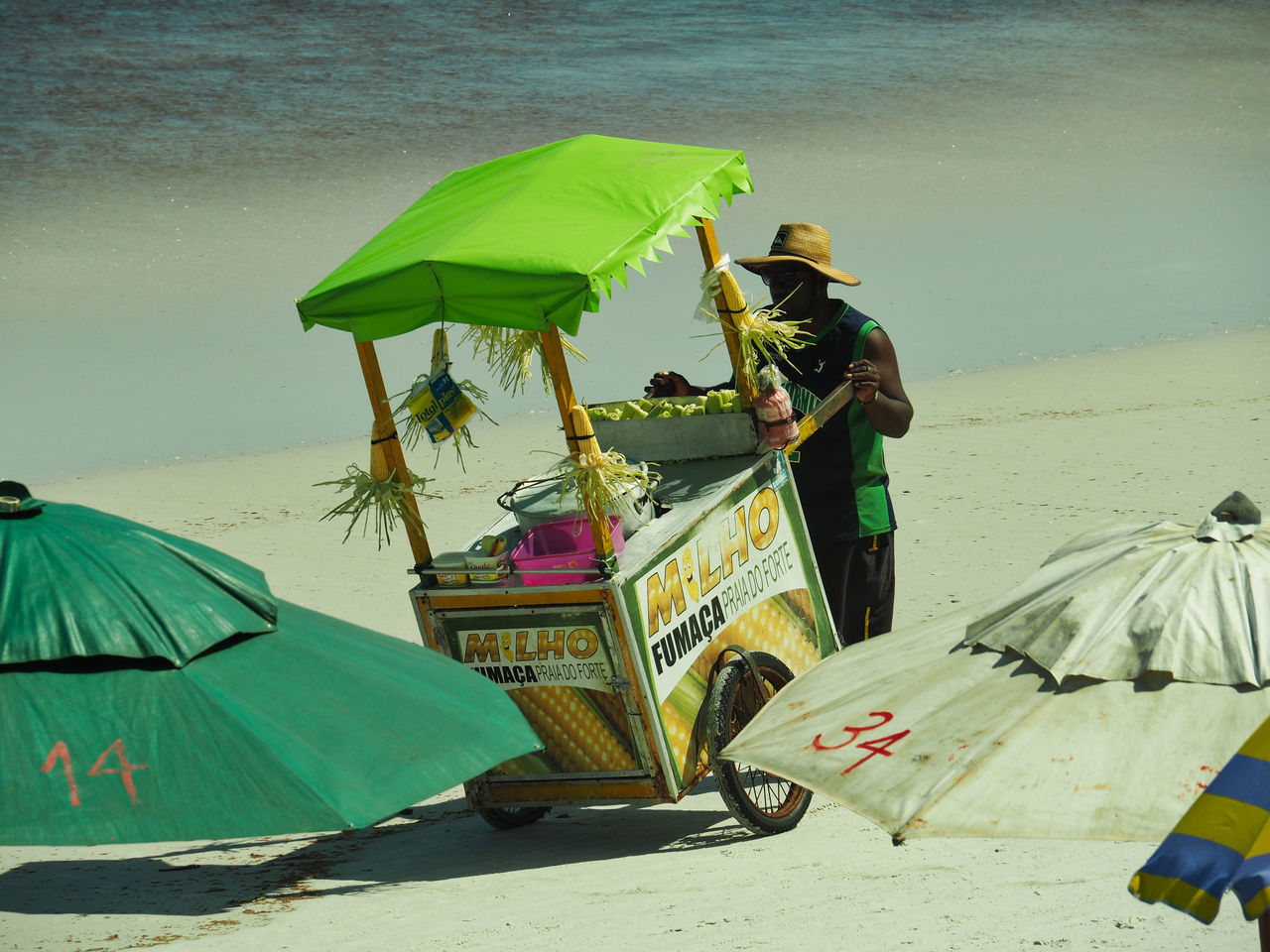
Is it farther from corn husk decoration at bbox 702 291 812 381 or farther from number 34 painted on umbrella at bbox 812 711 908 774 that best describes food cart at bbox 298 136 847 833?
number 34 painted on umbrella at bbox 812 711 908 774

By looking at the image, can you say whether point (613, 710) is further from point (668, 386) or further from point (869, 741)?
point (869, 741)

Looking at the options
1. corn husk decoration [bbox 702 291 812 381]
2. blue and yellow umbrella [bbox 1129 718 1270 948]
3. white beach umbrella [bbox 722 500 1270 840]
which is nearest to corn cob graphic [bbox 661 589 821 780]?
corn husk decoration [bbox 702 291 812 381]

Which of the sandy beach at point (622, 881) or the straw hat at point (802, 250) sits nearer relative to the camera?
the sandy beach at point (622, 881)

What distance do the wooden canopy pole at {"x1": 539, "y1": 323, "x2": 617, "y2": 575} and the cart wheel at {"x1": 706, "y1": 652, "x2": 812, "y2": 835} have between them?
0.64m

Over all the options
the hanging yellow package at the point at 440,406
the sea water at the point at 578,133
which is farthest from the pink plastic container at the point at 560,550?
the sea water at the point at 578,133

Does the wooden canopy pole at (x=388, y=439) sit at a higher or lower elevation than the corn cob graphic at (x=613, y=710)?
higher

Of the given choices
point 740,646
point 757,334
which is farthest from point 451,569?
point 757,334

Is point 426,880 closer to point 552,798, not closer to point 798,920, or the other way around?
point 552,798

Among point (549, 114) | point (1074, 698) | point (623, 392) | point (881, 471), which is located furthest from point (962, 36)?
point (1074, 698)

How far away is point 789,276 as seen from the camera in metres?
5.15

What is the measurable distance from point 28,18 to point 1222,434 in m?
26.9

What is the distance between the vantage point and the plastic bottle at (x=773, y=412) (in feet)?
16.1

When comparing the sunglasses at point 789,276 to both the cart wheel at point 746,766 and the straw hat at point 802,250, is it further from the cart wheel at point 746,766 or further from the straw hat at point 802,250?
the cart wheel at point 746,766

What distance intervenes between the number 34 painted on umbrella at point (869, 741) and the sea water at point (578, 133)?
686 centimetres
